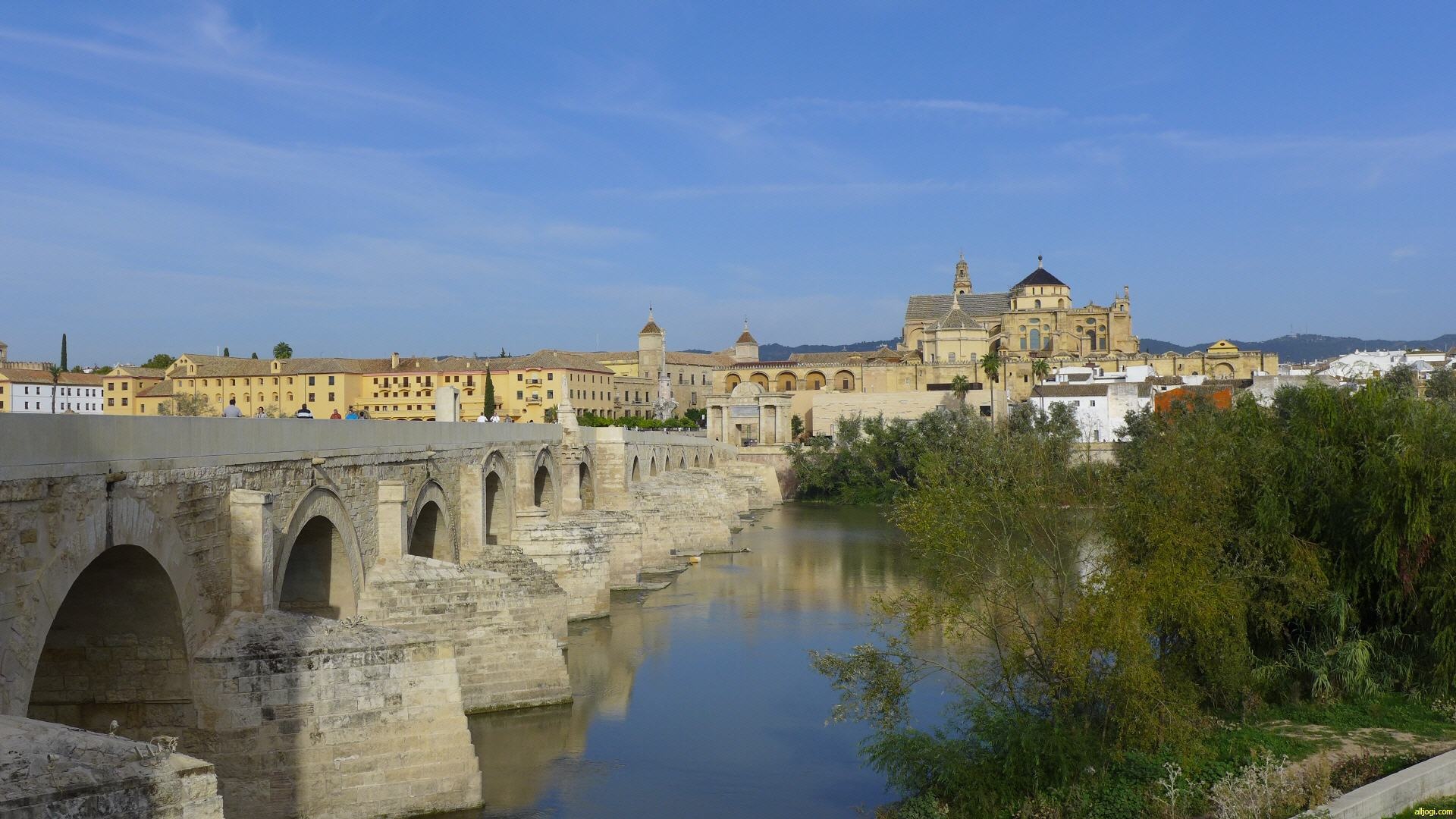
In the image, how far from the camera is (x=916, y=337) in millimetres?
101688

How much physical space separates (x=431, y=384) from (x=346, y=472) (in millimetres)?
55710

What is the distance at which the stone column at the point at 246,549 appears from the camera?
10805 mm

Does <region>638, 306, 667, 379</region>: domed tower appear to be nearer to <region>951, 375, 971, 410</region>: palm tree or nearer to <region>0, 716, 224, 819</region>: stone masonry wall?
<region>951, 375, 971, 410</region>: palm tree

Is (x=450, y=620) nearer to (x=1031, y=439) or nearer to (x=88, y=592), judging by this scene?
(x=88, y=592)

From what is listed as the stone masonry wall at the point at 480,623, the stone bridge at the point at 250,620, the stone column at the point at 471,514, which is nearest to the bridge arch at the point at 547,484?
the stone column at the point at 471,514

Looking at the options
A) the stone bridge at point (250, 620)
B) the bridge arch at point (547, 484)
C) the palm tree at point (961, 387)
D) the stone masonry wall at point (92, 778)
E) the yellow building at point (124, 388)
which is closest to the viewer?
the stone masonry wall at point (92, 778)

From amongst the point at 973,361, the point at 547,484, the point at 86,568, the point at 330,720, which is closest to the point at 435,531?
the point at 547,484

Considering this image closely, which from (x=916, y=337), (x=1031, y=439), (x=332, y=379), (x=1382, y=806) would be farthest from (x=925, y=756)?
(x=916, y=337)

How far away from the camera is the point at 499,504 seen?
911 inches

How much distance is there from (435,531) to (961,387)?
6168cm

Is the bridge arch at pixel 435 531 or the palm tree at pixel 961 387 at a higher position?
the palm tree at pixel 961 387

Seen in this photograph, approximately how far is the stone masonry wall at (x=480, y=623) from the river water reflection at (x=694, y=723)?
352mm

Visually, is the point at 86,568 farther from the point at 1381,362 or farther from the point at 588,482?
the point at 1381,362

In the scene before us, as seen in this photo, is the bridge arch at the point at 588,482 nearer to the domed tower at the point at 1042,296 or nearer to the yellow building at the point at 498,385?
the yellow building at the point at 498,385
